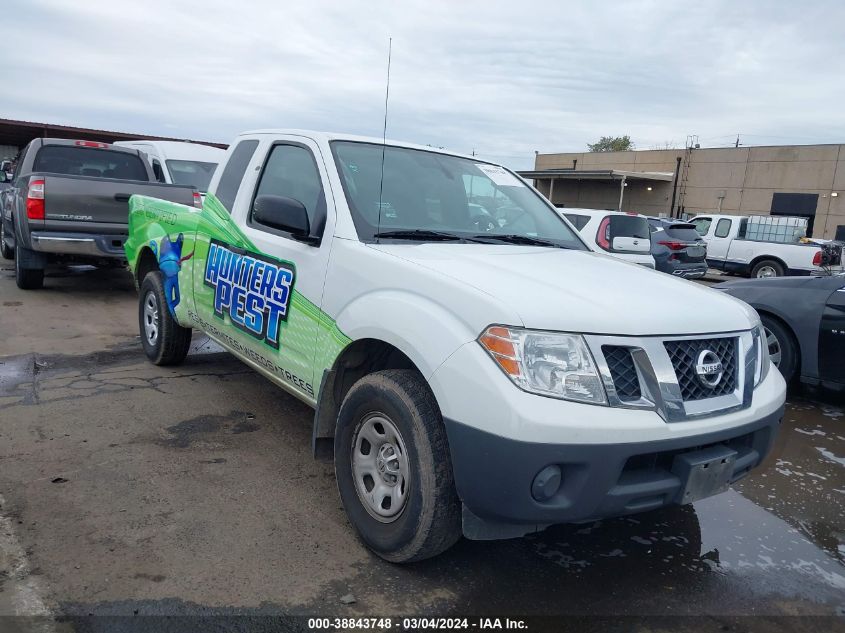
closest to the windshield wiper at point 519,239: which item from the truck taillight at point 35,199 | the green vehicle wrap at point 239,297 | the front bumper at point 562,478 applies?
the green vehicle wrap at point 239,297

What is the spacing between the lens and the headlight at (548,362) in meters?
2.41

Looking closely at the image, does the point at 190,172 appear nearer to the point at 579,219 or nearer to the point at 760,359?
the point at 579,219

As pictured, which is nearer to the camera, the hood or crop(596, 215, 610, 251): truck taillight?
the hood

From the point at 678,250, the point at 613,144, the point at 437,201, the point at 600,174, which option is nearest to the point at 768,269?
the point at 678,250

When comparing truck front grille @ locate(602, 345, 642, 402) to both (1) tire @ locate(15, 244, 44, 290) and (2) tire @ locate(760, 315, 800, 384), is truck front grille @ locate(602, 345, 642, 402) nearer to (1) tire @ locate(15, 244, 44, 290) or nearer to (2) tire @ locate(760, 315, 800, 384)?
(2) tire @ locate(760, 315, 800, 384)

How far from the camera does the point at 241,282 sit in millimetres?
4051

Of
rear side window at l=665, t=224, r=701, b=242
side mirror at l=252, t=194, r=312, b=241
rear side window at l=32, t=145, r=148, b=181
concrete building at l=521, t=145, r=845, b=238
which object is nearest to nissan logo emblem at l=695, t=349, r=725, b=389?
side mirror at l=252, t=194, r=312, b=241

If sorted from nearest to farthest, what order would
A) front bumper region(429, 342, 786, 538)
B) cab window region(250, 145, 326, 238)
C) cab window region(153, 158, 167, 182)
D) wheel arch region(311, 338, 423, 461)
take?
front bumper region(429, 342, 786, 538) < wheel arch region(311, 338, 423, 461) < cab window region(250, 145, 326, 238) < cab window region(153, 158, 167, 182)

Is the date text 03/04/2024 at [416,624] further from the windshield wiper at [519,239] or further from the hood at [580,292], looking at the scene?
the windshield wiper at [519,239]

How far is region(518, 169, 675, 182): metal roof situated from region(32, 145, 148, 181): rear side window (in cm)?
2567

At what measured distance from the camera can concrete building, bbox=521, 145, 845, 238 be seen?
31391 mm

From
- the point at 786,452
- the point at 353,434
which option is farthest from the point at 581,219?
the point at 353,434

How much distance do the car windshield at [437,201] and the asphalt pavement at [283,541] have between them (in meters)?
1.53

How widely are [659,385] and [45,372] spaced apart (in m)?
5.01
